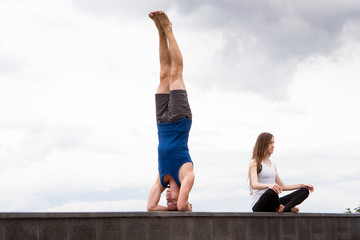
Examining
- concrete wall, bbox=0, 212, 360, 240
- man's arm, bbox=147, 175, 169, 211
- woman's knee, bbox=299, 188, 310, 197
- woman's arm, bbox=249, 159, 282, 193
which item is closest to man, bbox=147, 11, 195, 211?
man's arm, bbox=147, 175, 169, 211

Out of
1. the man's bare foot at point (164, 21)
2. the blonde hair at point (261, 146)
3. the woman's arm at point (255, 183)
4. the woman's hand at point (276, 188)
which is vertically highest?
the man's bare foot at point (164, 21)

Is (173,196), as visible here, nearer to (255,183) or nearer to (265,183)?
(255,183)

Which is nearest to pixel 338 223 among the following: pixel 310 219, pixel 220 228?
pixel 310 219

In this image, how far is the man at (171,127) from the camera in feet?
26.3

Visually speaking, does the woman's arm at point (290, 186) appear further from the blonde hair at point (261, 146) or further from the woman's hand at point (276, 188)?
the woman's hand at point (276, 188)

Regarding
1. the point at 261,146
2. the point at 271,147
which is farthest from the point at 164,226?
the point at 271,147

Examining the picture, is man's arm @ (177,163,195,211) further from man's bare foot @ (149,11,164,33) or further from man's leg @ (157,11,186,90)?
man's bare foot @ (149,11,164,33)

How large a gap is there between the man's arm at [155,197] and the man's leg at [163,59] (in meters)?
1.45

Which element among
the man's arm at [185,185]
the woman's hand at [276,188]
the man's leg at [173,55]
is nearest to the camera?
the man's arm at [185,185]

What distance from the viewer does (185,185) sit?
776cm

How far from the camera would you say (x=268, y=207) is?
29.7 feet

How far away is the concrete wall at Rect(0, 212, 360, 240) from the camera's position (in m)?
6.25

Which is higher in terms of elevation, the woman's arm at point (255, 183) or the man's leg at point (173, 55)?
the man's leg at point (173, 55)

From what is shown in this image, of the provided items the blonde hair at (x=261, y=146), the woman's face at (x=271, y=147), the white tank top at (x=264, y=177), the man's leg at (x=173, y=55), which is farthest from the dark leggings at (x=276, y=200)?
the man's leg at (x=173, y=55)
